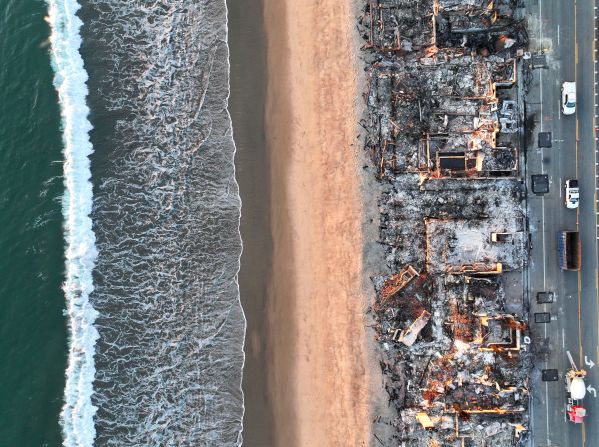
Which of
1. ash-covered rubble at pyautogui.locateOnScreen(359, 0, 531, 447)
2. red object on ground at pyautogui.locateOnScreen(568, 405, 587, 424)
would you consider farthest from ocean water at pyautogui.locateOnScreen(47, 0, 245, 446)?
red object on ground at pyautogui.locateOnScreen(568, 405, 587, 424)

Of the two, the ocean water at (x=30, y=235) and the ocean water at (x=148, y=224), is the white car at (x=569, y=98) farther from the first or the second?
the ocean water at (x=30, y=235)

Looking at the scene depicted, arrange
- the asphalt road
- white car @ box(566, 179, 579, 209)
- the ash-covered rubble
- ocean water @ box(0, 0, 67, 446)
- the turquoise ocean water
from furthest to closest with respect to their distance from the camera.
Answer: the asphalt road
white car @ box(566, 179, 579, 209)
the ash-covered rubble
the turquoise ocean water
ocean water @ box(0, 0, 67, 446)

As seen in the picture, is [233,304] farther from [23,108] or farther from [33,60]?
[33,60]

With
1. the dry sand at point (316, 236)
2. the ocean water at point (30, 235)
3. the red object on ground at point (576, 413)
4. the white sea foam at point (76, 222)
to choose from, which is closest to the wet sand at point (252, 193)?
the dry sand at point (316, 236)

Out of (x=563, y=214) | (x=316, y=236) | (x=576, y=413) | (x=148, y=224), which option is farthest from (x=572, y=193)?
(x=148, y=224)

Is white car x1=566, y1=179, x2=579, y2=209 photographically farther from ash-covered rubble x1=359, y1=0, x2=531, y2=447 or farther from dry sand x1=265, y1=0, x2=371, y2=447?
dry sand x1=265, y1=0, x2=371, y2=447

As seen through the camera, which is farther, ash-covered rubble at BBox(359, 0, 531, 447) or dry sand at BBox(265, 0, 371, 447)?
dry sand at BBox(265, 0, 371, 447)
